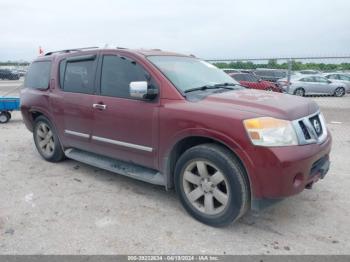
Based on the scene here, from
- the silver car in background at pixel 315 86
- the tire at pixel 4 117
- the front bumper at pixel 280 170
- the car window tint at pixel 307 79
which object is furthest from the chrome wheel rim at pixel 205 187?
the car window tint at pixel 307 79

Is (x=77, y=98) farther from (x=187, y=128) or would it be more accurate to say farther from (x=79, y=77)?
(x=187, y=128)

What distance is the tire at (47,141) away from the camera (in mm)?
5695

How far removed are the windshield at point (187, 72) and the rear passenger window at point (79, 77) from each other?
3.22ft

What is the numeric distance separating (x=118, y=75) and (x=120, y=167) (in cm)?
116

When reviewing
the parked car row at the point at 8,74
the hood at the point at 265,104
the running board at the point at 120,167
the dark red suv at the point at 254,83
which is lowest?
the parked car row at the point at 8,74

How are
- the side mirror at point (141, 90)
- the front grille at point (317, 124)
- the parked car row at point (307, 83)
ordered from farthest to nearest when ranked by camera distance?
the parked car row at point (307, 83) → the side mirror at point (141, 90) → the front grille at point (317, 124)

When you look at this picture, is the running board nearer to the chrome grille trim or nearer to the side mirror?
the side mirror

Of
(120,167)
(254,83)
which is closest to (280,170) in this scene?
(120,167)

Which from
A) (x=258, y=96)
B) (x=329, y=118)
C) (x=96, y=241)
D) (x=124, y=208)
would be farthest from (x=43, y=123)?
(x=329, y=118)

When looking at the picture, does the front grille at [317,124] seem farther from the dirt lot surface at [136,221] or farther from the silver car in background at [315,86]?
the silver car in background at [315,86]

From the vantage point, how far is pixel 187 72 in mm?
4426

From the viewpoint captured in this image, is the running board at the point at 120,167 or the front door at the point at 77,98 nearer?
the running board at the point at 120,167

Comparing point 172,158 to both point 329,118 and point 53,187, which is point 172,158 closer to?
point 53,187

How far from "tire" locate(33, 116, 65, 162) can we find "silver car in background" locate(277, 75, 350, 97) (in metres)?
16.3
